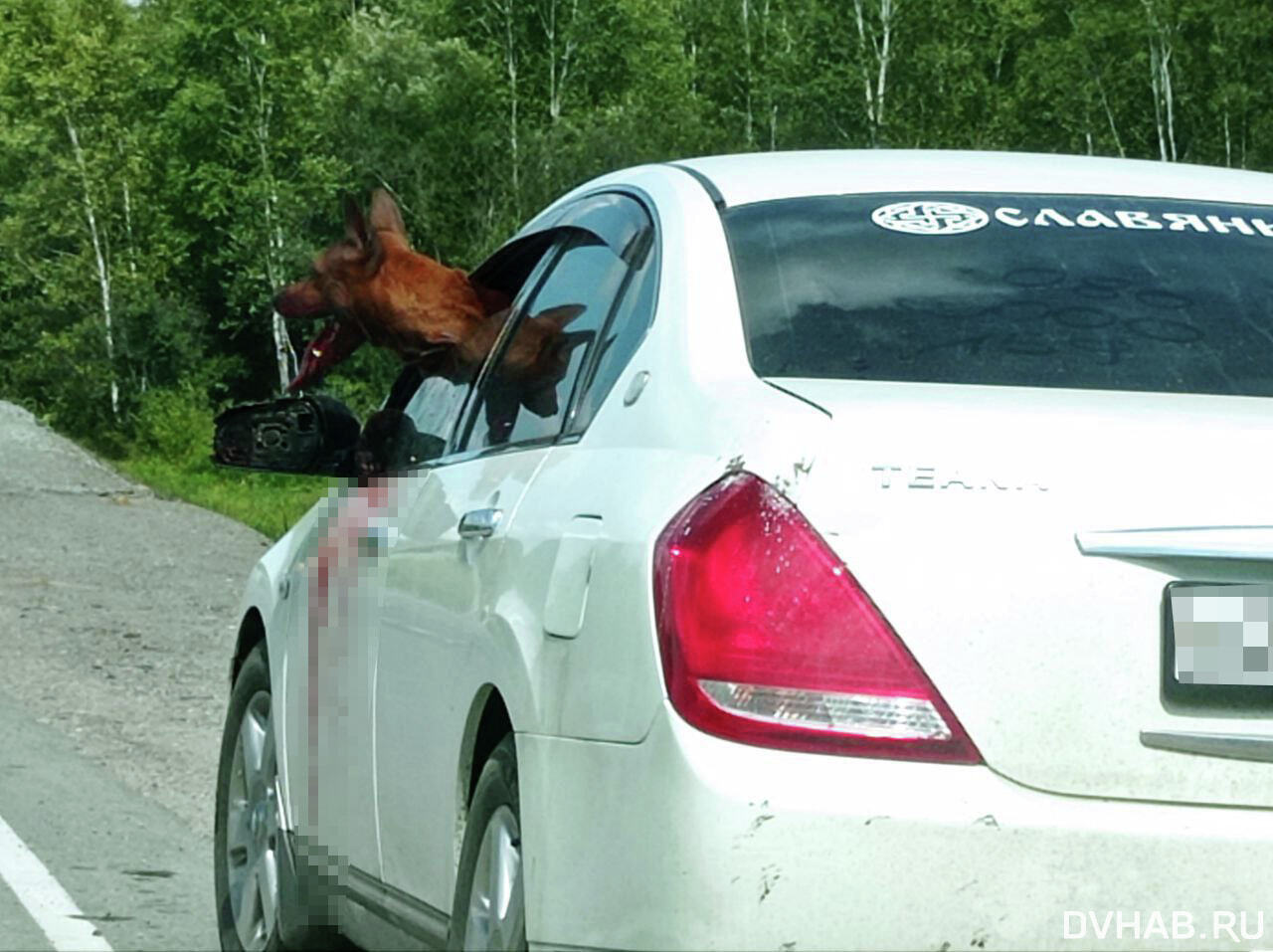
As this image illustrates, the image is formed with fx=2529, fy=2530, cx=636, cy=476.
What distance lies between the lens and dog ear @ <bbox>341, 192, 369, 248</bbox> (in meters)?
4.94

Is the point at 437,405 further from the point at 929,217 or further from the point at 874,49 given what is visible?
the point at 874,49

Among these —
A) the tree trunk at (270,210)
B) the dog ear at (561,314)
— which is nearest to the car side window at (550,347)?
the dog ear at (561,314)

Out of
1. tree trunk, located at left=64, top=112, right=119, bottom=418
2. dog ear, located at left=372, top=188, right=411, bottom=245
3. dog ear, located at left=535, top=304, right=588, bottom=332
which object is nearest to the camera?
dog ear, located at left=535, top=304, right=588, bottom=332

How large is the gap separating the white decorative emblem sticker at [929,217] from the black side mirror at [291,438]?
1.54 m

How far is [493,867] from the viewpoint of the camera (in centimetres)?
364

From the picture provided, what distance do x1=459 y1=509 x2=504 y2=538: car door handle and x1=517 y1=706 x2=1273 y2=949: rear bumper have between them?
3.38 ft

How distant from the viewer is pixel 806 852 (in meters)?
2.90

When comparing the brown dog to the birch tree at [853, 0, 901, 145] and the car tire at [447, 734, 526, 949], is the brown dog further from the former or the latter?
the birch tree at [853, 0, 901, 145]

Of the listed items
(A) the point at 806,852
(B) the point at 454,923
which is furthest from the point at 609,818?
(B) the point at 454,923

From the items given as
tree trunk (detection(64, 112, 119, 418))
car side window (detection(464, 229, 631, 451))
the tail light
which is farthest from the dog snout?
tree trunk (detection(64, 112, 119, 418))

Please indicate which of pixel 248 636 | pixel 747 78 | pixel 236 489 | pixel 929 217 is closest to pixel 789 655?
pixel 929 217

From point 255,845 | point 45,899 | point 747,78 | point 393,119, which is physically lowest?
point 45,899

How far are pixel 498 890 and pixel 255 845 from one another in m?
2.05

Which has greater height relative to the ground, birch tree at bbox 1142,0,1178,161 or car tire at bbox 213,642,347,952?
birch tree at bbox 1142,0,1178,161
